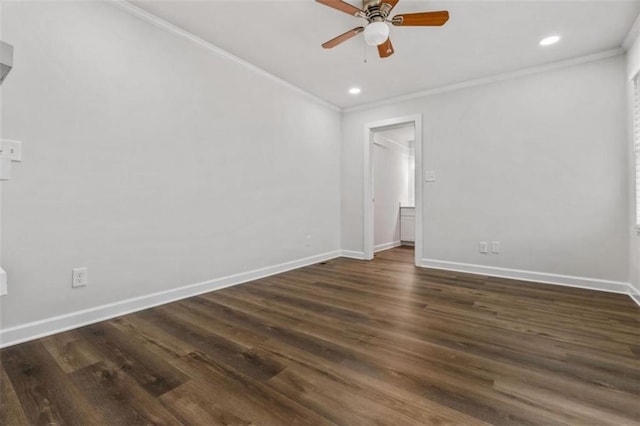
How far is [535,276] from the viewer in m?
3.24

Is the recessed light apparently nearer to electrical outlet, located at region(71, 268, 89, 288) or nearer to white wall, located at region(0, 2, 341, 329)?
white wall, located at region(0, 2, 341, 329)

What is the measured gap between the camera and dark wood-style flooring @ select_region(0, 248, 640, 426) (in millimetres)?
1188

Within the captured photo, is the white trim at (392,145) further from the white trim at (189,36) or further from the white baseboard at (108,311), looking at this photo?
the white baseboard at (108,311)

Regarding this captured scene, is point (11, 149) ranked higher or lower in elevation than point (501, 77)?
lower

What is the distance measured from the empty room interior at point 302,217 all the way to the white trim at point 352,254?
0.50 metres

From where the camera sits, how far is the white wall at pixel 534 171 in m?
2.89

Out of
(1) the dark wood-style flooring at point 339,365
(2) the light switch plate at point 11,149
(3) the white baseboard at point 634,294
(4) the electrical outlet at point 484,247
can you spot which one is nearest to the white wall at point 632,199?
(3) the white baseboard at point 634,294

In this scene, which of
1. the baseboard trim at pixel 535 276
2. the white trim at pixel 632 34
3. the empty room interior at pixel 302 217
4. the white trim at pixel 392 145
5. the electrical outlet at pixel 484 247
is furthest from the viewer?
the white trim at pixel 392 145

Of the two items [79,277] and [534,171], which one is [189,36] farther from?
[534,171]

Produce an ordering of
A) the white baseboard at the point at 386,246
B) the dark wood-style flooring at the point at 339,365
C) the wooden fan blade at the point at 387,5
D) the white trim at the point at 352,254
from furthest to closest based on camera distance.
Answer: the white baseboard at the point at 386,246, the white trim at the point at 352,254, the wooden fan blade at the point at 387,5, the dark wood-style flooring at the point at 339,365

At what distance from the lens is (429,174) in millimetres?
3922

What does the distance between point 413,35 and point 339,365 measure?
2.76 m

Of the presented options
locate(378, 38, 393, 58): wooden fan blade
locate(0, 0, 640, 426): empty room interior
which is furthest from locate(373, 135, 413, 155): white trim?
locate(378, 38, 393, 58): wooden fan blade

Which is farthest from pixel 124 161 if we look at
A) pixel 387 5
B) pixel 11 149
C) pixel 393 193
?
pixel 393 193
